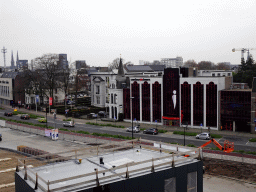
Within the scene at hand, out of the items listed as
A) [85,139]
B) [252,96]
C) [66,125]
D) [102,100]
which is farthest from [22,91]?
[252,96]

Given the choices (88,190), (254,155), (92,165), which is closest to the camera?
(88,190)

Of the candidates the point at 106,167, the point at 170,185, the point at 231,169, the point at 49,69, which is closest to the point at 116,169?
the point at 106,167

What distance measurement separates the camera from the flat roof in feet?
36.5

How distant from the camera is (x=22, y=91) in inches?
3597

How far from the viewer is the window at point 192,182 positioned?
12867 millimetres

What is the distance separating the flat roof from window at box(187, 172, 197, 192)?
1.98 feet

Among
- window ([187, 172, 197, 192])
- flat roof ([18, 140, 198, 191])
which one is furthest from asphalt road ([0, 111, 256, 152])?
window ([187, 172, 197, 192])

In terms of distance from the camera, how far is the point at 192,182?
12961 mm

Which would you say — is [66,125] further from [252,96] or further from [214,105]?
[252,96]

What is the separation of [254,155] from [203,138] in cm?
1206

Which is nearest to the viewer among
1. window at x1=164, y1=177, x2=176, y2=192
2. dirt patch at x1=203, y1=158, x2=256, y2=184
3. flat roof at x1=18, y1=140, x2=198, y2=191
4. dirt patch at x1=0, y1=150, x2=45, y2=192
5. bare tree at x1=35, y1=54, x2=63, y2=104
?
flat roof at x1=18, y1=140, x2=198, y2=191

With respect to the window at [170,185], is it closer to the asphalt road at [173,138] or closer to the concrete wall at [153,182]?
the concrete wall at [153,182]

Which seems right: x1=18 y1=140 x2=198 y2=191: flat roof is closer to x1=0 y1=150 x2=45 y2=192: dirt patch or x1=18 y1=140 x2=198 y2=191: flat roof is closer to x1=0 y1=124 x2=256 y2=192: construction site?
x1=0 y1=124 x2=256 y2=192: construction site

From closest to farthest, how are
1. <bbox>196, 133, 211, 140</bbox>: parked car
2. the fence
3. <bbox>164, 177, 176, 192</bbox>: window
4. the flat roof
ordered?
the flat roof, <bbox>164, 177, 176, 192</bbox>: window, the fence, <bbox>196, 133, 211, 140</bbox>: parked car
